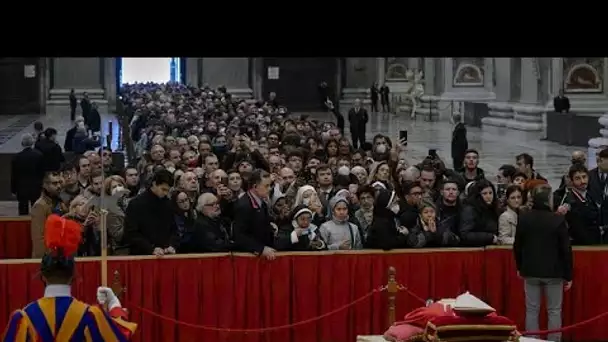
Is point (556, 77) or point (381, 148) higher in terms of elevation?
point (556, 77)

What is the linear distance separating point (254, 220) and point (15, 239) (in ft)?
12.3

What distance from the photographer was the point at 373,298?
1168 centimetres

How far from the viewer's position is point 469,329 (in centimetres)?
867

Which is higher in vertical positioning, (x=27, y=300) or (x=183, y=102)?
(x=183, y=102)

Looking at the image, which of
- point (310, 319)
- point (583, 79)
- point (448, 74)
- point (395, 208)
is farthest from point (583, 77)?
point (310, 319)

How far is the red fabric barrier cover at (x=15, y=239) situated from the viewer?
13.7 meters

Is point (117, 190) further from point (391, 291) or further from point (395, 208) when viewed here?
point (391, 291)

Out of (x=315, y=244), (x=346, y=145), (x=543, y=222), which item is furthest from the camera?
(x=346, y=145)

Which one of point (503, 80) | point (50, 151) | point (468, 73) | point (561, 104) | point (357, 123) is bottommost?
point (50, 151)

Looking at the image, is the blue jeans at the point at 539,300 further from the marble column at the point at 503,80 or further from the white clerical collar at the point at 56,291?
the marble column at the point at 503,80

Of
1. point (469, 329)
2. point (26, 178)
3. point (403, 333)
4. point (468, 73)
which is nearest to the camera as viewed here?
point (469, 329)
